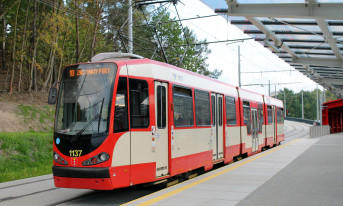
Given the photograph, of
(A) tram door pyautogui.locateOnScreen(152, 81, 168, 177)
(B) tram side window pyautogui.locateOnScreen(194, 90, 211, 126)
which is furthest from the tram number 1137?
(B) tram side window pyautogui.locateOnScreen(194, 90, 211, 126)

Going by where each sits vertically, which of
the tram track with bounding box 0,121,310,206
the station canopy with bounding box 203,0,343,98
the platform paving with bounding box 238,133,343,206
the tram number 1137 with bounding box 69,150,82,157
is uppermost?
the station canopy with bounding box 203,0,343,98

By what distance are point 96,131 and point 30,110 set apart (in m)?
18.6

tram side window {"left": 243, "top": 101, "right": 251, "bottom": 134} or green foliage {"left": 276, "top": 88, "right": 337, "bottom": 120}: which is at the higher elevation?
green foliage {"left": 276, "top": 88, "right": 337, "bottom": 120}

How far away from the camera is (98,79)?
9.08 metres

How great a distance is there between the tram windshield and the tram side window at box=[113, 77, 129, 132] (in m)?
0.18

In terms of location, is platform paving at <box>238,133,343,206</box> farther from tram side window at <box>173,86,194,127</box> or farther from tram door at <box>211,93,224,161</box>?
tram side window at <box>173,86,194,127</box>

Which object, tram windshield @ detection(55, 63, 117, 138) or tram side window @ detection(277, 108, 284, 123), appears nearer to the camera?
tram windshield @ detection(55, 63, 117, 138)

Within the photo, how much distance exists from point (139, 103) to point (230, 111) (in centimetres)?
734

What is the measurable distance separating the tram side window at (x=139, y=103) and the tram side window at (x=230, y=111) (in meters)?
6.54

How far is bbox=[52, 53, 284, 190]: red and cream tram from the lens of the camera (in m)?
8.60

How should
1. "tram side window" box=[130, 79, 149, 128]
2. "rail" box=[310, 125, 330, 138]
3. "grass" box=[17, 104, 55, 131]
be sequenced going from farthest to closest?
"rail" box=[310, 125, 330, 138], "grass" box=[17, 104, 55, 131], "tram side window" box=[130, 79, 149, 128]

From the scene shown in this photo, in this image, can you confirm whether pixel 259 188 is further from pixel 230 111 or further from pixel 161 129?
pixel 230 111

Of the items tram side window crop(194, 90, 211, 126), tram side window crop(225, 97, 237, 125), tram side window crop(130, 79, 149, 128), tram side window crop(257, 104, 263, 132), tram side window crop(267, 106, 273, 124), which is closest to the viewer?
tram side window crop(130, 79, 149, 128)

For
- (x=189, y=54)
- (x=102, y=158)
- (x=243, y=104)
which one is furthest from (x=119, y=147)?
(x=189, y=54)
